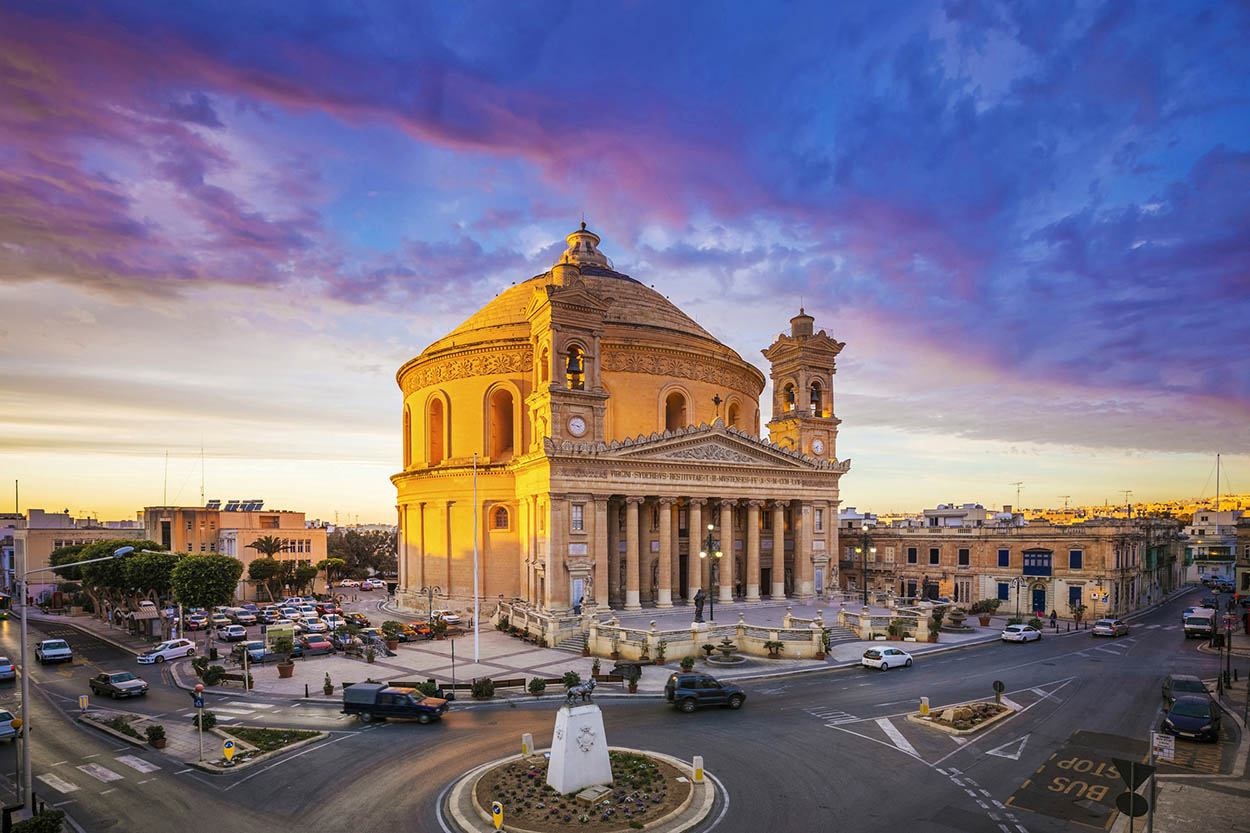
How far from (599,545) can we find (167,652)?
1036 inches

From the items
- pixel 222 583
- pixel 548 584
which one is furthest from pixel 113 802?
pixel 222 583

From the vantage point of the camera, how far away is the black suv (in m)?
27.3

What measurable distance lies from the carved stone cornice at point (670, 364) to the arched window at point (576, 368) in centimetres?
638

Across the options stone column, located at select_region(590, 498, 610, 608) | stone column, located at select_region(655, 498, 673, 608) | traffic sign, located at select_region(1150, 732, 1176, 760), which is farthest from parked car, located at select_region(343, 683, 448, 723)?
stone column, located at select_region(655, 498, 673, 608)

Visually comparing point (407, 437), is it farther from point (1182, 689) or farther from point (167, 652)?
point (1182, 689)

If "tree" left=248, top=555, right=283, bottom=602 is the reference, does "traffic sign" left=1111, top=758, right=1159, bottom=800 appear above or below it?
above

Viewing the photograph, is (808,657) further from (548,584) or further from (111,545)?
(111,545)

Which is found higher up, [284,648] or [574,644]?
[284,648]

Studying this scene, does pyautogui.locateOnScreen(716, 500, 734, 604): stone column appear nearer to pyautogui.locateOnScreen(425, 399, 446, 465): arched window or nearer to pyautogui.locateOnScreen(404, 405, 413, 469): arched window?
pyautogui.locateOnScreen(425, 399, 446, 465): arched window

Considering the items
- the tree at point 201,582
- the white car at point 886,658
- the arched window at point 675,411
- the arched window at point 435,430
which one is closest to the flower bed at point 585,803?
the white car at point 886,658

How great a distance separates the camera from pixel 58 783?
20.8 meters

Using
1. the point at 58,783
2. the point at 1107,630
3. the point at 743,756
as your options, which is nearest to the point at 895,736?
the point at 743,756

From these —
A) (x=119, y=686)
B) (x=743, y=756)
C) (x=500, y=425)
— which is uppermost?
(x=500, y=425)

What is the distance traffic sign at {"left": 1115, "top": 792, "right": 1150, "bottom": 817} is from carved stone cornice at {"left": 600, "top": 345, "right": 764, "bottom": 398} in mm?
47396
